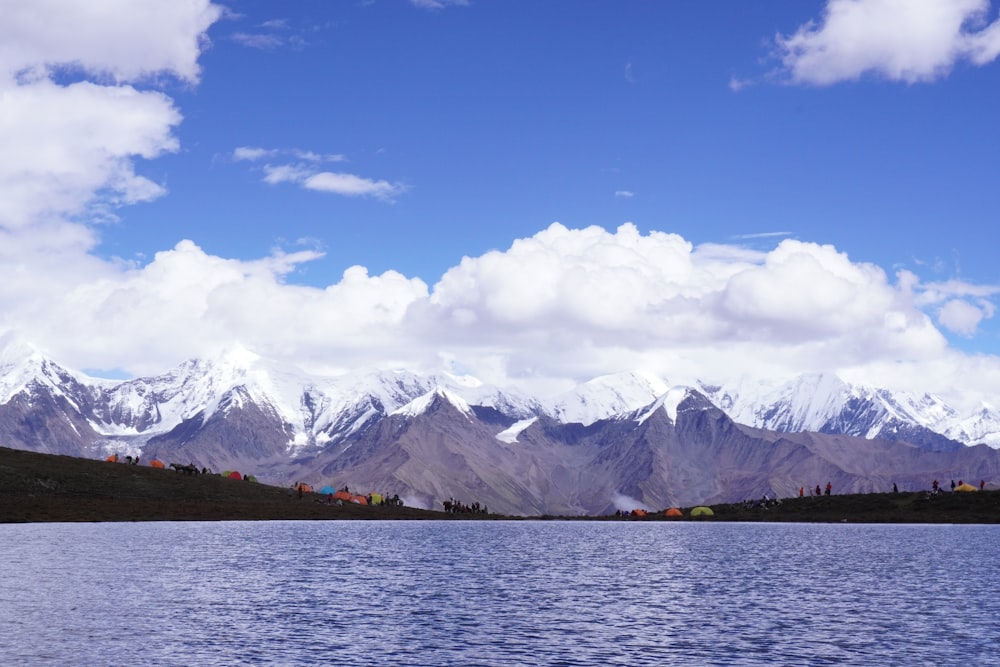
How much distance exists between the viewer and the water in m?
62.7

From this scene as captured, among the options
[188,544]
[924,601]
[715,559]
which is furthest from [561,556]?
[924,601]

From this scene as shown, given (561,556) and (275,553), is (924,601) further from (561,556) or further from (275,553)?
(275,553)

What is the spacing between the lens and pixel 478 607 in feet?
278

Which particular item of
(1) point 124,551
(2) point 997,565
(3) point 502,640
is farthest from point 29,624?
(2) point 997,565

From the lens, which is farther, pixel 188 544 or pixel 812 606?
pixel 188 544

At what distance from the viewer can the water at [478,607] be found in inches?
2467

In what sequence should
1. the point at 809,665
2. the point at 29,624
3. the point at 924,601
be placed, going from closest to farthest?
1. the point at 809,665
2. the point at 29,624
3. the point at 924,601

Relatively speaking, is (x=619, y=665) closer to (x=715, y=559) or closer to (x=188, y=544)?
(x=715, y=559)

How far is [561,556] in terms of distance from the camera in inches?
5989

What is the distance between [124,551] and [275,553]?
18485 mm

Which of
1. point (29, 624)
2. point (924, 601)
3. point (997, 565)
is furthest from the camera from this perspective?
point (997, 565)

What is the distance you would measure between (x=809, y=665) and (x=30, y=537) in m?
129

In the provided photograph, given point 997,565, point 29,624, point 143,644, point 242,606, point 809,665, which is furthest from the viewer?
point 997,565

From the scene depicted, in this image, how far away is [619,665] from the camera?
59312 millimetres
